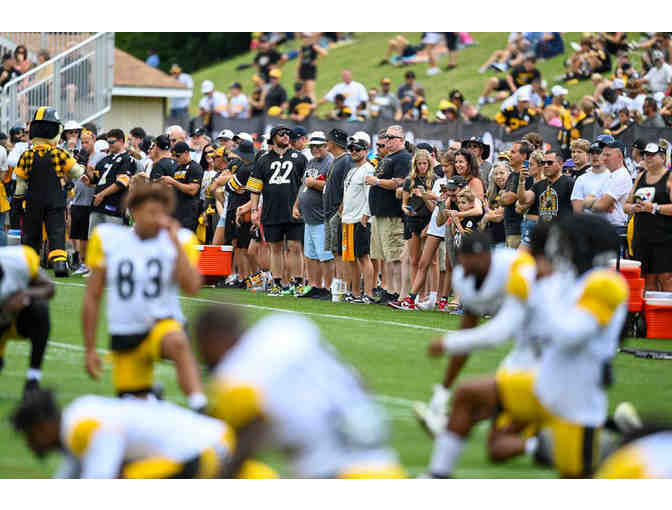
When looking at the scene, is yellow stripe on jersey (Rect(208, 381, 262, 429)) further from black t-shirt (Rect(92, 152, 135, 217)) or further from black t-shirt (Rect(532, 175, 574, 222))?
black t-shirt (Rect(92, 152, 135, 217))

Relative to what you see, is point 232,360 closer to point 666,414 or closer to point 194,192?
point 666,414

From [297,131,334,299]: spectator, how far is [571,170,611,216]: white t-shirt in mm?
3347

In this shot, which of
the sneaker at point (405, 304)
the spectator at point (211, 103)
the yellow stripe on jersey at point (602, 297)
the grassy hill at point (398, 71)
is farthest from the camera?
the grassy hill at point (398, 71)

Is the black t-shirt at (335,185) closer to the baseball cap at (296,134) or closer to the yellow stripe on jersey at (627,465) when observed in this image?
the baseball cap at (296,134)

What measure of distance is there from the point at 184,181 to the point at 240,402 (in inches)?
440

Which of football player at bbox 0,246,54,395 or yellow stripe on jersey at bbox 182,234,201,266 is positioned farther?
football player at bbox 0,246,54,395

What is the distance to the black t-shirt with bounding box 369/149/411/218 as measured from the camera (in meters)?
13.7

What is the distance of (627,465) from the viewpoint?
501 cm

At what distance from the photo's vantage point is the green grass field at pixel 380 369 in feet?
22.0

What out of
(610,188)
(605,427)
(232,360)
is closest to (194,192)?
(610,188)

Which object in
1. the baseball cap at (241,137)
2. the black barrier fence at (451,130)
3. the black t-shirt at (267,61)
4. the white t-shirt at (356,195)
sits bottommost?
the white t-shirt at (356,195)

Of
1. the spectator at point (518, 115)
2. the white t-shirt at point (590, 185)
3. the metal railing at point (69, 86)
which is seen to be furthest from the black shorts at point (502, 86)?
the white t-shirt at point (590, 185)

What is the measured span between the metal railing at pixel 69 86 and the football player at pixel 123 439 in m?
17.5

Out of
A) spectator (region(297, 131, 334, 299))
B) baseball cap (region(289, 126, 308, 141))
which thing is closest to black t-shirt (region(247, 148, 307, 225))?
spectator (region(297, 131, 334, 299))
